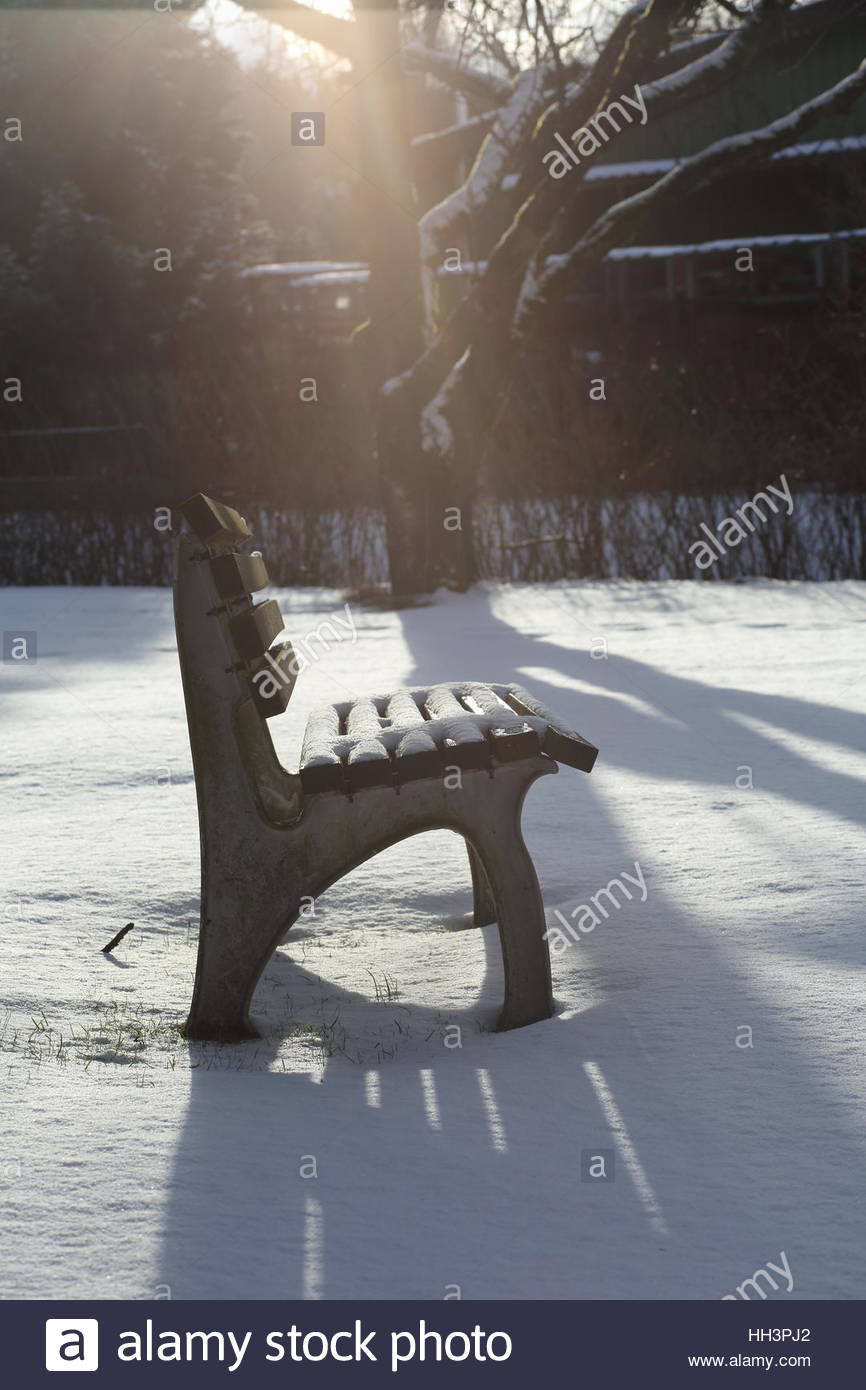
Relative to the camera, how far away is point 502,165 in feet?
32.9

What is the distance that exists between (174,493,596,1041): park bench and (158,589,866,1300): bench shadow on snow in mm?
165

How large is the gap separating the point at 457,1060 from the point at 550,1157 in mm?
444

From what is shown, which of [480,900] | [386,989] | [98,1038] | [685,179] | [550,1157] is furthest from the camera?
[685,179]

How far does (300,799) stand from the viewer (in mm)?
2916

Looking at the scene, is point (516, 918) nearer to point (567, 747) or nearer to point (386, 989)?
point (567, 747)

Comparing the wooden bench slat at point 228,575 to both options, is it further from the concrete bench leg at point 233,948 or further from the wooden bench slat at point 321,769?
the concrete bench leg at point 233,948

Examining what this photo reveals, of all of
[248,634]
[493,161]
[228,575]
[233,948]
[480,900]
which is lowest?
[480,900]

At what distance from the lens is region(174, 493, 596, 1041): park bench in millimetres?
2766

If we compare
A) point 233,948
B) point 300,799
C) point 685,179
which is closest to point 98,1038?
point 233,948

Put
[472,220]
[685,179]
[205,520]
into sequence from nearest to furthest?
[205,520] → [685,179] → [472,220]

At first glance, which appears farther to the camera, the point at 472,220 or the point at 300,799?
the point at 472,220

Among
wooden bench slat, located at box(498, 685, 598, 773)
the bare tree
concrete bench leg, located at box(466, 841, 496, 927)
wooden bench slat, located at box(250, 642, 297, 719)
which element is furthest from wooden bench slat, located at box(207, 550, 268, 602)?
the bare tree

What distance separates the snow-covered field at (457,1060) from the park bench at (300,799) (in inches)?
6.4

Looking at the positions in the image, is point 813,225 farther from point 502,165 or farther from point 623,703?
point 623,703
